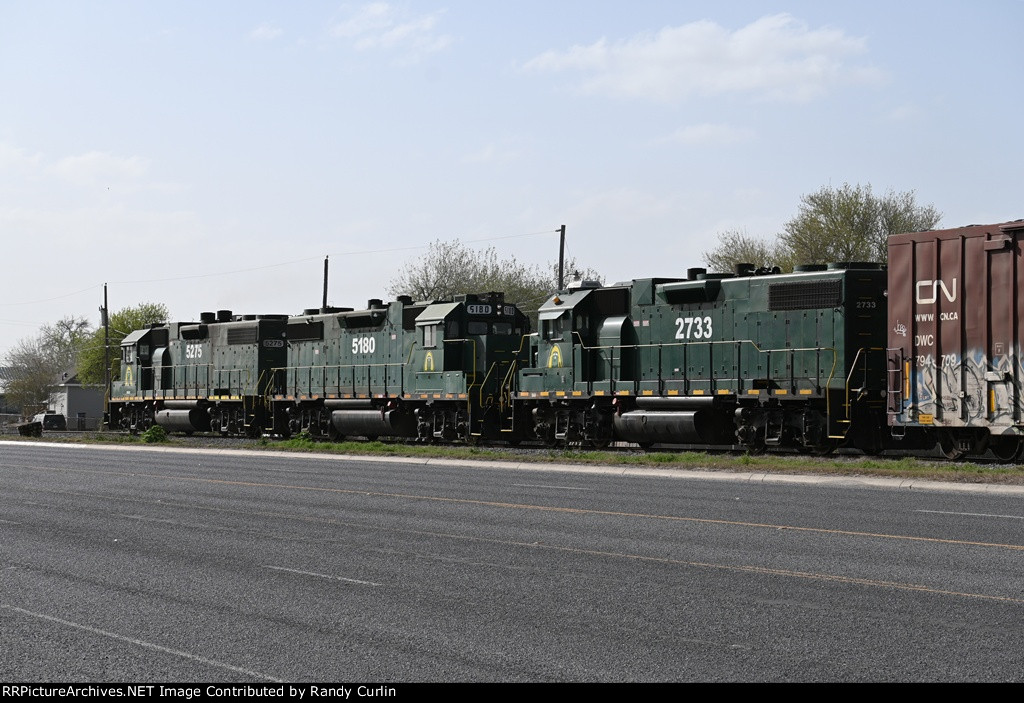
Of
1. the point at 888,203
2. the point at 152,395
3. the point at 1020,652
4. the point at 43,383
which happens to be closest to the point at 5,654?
the point at 1020,652

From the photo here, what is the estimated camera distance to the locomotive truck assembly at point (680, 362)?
2225 cm

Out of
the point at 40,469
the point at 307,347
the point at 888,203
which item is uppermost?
the point at 888,203

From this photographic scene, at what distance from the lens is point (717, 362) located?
27.5 metres

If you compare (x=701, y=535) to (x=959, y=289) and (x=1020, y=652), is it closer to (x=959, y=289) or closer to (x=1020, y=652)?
(x=1020, y=652)

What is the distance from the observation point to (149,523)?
14.6 m

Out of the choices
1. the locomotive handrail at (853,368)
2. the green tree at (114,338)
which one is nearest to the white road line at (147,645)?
the locomotive handrail at (853,368)

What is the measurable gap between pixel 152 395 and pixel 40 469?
2200cm

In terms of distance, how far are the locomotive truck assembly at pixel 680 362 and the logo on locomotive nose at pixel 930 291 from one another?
0.09 ft

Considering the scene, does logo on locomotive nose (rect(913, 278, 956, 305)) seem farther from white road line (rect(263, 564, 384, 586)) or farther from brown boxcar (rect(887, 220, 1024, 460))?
white road line (rect(263, 564, 384, 586))

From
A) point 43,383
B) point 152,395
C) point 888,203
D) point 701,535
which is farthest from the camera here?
point 43,383

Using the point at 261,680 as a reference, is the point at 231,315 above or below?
above

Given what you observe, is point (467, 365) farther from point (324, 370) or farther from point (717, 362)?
point (717, 362)

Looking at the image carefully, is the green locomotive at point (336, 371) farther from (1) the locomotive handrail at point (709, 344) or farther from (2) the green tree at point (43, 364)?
(2) the green tree at point (43, 364)

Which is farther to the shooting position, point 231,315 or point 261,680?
point 231,315
